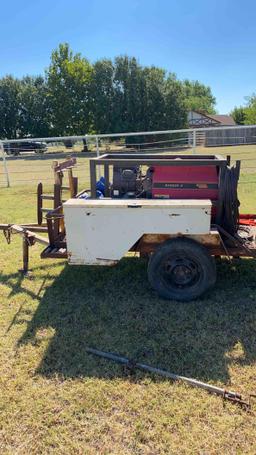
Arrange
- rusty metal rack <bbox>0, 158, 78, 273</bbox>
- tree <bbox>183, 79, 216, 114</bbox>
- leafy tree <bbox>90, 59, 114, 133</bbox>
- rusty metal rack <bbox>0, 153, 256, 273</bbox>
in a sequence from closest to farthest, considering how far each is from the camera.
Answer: rusty metal rack <bbox>0, 153, 256, 273</bbox>
rusty metal rack <bbox>0, 158, 78, 273</bbox>
leafy tree <bbox>90, 59, 114, 133</bbox>
tree <bbox>183, 79, 216, 114</bbox>

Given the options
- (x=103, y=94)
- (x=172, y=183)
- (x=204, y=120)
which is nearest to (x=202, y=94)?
(x=204, y=120)

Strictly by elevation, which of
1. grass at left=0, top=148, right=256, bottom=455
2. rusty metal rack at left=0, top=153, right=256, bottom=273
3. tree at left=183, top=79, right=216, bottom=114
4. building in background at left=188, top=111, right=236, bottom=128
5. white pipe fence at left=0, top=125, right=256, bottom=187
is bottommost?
grass at left=0, top=148, right=256, bottom=455

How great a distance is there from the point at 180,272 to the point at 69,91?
35.2m

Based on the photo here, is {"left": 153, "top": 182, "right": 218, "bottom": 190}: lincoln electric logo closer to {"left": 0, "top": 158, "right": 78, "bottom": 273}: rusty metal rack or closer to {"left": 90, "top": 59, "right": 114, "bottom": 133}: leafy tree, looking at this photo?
{"left": 0, "top": 158, "right": 78, "bottom": 273}: rusty metal rack

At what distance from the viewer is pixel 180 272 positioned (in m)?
3.04

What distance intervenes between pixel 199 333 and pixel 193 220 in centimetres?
87

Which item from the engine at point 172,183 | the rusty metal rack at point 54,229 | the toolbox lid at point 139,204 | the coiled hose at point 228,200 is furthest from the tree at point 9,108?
the coiled hose at point 228,200

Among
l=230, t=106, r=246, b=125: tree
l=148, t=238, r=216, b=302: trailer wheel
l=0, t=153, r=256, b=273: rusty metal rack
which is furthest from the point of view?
l=230, t=106, r=246, b=125: tree

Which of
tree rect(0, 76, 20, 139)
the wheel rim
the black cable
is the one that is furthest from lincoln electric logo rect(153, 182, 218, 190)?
tree rect(0, 76, 20, 139)

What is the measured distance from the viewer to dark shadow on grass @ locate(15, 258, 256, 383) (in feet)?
7.85

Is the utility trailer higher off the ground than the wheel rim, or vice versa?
the utility trailer

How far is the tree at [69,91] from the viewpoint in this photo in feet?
113

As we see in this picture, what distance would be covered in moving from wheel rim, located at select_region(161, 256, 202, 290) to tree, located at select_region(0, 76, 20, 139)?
3932cm

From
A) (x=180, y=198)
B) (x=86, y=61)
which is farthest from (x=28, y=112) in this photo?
(x=180, y=198)
